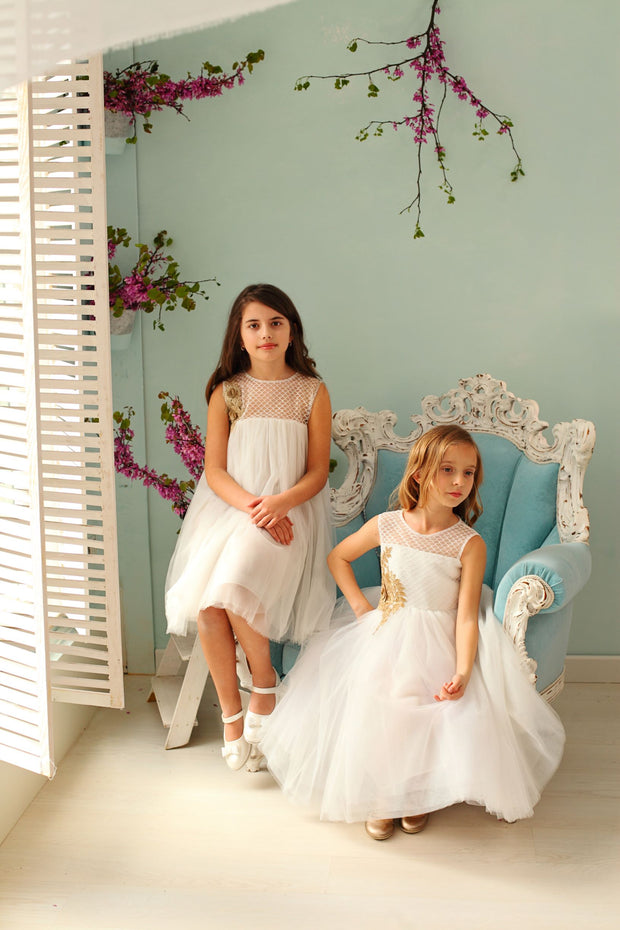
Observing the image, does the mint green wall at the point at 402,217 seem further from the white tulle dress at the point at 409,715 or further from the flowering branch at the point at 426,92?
the white tulle dress at the point at 409,715

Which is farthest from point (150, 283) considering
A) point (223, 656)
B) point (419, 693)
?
point (419, 693)

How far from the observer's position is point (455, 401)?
9.11 feet

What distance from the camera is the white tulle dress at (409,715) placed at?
6.63 feet

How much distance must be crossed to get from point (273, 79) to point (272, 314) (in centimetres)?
99

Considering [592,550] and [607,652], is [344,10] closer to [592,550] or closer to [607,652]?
[592,550]

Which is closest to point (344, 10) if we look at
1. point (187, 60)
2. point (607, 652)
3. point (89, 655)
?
point (187, 60)

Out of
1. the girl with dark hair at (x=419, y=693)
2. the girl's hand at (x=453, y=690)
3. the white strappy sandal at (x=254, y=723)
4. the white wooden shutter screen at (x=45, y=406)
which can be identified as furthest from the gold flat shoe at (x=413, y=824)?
the white wooden shutter screen at (x=45, y=406)

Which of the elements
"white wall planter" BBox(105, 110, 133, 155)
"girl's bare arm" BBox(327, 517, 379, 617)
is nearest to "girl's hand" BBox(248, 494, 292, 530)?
"girl's bare arm" BBox(327, 517, 379, 617)

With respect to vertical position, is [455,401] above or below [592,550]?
above

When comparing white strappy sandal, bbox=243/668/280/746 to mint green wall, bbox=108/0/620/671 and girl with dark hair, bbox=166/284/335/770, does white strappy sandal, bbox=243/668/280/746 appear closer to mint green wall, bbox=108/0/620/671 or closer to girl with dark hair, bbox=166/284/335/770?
girl with dark hair, bbox=166/284/335/770

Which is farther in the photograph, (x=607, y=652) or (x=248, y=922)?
(x=607, y=652)

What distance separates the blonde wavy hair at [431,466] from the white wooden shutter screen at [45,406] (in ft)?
2.64

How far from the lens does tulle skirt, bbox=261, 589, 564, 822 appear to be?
202cm

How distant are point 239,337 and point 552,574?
3.68 ft
